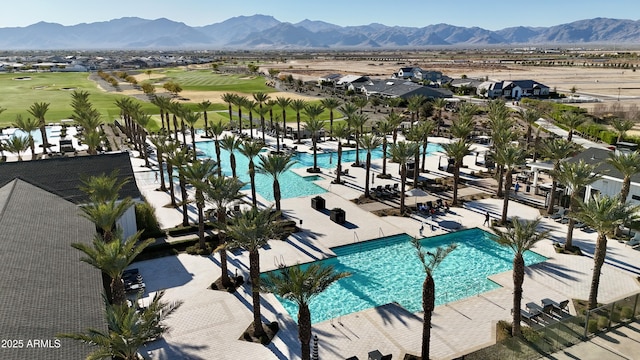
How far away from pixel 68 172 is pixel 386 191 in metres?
26.2

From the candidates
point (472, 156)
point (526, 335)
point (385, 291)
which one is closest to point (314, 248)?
point (385, 291)

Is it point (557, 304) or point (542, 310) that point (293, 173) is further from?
point (557, 304)

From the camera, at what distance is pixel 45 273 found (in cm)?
1933

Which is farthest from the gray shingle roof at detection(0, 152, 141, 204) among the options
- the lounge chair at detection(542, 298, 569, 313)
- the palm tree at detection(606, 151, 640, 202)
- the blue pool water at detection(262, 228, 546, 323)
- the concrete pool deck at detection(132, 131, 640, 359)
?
the palm tree at detection(606, 151, 640, 202)

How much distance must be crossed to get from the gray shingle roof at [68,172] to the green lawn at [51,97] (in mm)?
49735

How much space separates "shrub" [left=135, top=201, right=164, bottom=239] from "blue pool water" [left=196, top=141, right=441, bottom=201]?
37.7 feet

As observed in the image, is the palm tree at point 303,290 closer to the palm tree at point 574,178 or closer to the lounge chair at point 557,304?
the lounge chair at point 557,304

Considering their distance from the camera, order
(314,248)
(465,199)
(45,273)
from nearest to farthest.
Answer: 1. (45,273)
2. (314,248)
3. (465,199)

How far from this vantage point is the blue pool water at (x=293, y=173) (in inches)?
1688

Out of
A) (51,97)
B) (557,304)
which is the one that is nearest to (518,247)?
(557,304)

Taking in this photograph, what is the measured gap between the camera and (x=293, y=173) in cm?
4859

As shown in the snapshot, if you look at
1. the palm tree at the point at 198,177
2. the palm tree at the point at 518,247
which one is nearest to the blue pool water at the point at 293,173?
the palm tree at the point at 198,177

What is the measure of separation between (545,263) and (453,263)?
563cm

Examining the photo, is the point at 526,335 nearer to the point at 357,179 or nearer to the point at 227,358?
the point at 227,358
